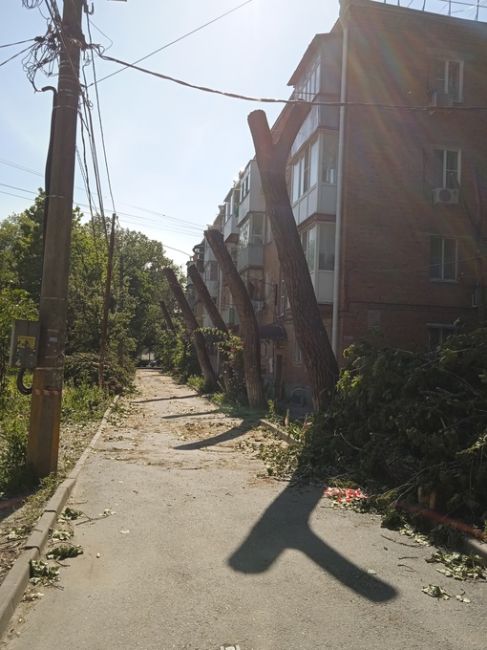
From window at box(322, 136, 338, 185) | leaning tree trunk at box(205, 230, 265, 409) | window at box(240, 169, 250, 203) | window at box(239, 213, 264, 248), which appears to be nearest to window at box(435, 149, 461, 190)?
window at box(322, 136, 338, 185)

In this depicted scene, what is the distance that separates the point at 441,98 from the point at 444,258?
5484 millimetres

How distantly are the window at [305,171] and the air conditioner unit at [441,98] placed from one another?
4159mm

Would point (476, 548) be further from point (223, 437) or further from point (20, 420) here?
point (223, 437)

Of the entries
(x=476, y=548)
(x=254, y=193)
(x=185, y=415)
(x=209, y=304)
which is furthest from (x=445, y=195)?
(x=476, y=548)

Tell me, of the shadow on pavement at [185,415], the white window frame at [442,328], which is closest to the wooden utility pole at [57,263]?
the shadow on pavement at [185,415]

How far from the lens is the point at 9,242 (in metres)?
60.9

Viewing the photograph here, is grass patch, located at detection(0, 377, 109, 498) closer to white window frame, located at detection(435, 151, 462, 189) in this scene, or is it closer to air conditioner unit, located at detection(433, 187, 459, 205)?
air conditioner unit, located at detection(433, 187, 459, 205)

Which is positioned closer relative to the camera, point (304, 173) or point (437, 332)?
point (437, 332)

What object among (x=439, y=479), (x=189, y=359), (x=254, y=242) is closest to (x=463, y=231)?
(x=254, y=242)

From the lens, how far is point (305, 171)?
2194cm

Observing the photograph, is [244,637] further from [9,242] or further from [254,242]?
[9,242]

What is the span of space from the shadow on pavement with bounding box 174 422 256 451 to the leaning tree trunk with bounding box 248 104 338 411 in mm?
2193

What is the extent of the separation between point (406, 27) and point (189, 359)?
20955 millimetres

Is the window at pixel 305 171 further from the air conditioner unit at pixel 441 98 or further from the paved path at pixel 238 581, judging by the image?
the paved path at pixel 238 581
